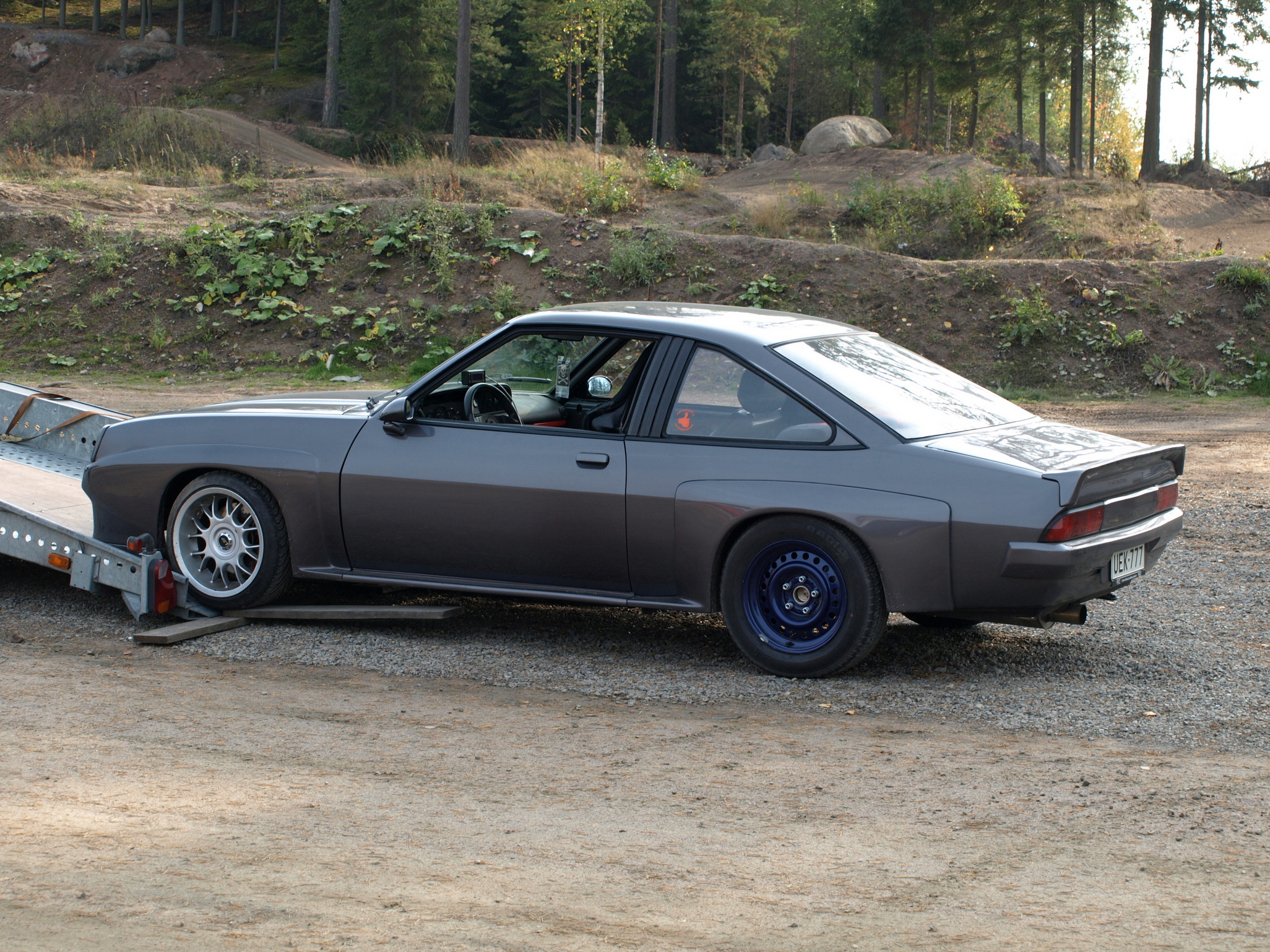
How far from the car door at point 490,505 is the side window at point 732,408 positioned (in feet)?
1.10

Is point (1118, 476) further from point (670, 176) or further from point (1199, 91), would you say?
point (1199, 91)

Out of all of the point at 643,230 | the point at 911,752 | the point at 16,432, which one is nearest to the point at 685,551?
the point at 911,752

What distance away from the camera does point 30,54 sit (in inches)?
2640

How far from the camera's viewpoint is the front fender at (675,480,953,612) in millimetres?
4574

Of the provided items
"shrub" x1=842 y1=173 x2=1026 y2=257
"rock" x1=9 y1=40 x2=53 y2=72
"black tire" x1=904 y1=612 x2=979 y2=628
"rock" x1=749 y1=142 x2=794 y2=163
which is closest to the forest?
"rock" x1=749 y1=142 x2=794 y2=163

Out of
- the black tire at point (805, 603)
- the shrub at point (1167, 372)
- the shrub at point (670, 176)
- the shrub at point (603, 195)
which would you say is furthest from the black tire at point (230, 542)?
the shrub at point (670, 176)

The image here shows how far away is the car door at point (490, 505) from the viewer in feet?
16.9

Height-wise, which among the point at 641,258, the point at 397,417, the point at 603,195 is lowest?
the point at 397,417

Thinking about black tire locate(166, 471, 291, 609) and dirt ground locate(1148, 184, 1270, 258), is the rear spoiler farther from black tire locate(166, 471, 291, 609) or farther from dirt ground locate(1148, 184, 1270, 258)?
dirt ground locate(1148, 184, 1270, 258)

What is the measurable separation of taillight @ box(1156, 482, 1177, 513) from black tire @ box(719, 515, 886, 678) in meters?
1.40

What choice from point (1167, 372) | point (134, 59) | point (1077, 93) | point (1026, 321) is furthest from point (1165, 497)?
point (134, 59)

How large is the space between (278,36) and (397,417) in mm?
70607

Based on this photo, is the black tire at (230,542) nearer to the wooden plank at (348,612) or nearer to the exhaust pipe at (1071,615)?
the wooden plank at (348,612)

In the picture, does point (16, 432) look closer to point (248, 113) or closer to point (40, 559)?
point (40, 559)
